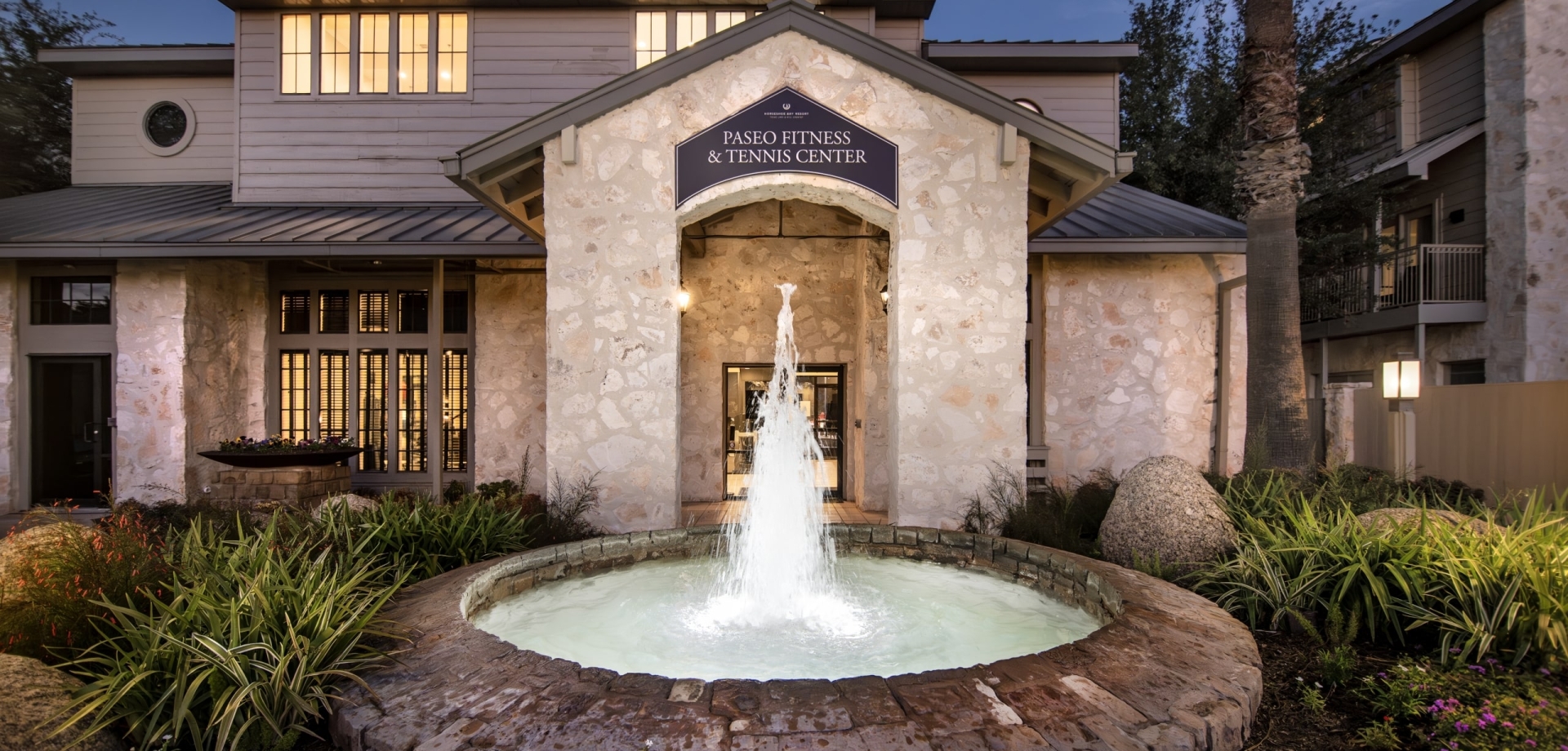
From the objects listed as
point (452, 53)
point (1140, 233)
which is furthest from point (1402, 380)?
point (452, 53)

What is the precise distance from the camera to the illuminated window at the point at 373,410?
10414 millimetres

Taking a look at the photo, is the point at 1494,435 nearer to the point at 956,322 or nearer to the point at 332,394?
the point at 956,322

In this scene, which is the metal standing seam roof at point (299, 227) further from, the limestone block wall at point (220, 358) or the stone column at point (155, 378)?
the limestone block wall at point (220, 358)

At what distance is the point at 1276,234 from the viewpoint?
7.73 metres

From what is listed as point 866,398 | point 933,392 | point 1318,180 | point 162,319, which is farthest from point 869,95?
point 1318,180

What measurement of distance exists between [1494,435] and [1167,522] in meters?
6.49

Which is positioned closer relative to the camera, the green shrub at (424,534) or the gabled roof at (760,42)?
the green shrub at (424,534)

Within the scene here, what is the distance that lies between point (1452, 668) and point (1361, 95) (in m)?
15.7

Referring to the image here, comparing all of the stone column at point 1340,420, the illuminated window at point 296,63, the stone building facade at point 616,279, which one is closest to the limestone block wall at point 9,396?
the stone building facade at point 616,279

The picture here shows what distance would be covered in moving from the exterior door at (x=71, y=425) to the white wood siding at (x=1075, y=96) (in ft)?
43.5

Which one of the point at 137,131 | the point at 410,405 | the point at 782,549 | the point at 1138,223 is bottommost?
the point at 782,549

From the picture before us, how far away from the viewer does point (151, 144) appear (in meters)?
11.9

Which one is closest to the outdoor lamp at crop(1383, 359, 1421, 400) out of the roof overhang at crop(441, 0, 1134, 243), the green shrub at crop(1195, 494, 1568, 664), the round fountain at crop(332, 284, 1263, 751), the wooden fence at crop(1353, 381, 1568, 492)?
the wooden fence at crop(1353, 381, 1568, 492)

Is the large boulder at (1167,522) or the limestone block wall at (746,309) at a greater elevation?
the limestone block wall at (746,309)
